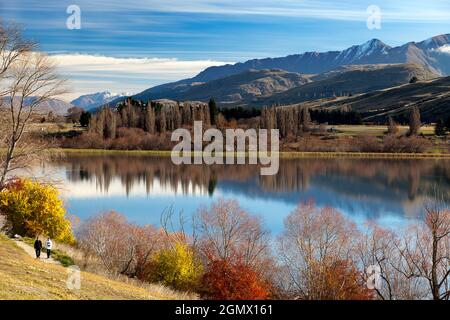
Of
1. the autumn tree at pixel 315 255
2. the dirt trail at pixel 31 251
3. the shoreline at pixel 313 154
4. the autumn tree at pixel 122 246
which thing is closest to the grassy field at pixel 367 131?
the shoreline at pixel 313 154

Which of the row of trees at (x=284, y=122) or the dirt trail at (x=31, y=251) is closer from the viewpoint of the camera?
the dirt trail at (x=31, y=251)

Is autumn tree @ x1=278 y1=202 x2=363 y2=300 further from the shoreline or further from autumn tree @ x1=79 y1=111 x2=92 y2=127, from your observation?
autumn tree @ x1=79 y1=111 x2=92 y2=127

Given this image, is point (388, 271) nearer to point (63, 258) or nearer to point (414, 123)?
point (63, 258)

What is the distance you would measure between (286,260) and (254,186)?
3393 centimetres

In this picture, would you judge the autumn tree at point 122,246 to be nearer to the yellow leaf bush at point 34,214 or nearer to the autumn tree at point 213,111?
the yellow leaf bush at point 34,214

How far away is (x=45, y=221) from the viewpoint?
28766mm

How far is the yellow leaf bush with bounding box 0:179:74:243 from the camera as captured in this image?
93.5 ft

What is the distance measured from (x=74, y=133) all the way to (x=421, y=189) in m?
77.0

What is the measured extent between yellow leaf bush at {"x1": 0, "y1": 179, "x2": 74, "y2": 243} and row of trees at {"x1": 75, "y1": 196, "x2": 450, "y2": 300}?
2.05 m

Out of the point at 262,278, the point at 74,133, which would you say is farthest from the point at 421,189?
the point at 74,133

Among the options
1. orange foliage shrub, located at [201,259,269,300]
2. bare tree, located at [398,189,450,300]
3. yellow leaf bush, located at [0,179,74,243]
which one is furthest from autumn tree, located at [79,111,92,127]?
orange foliage shrub, located at [201,259,269,300]

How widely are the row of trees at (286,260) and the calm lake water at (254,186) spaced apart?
19.2 ft

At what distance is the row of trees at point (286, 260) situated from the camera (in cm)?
2502
